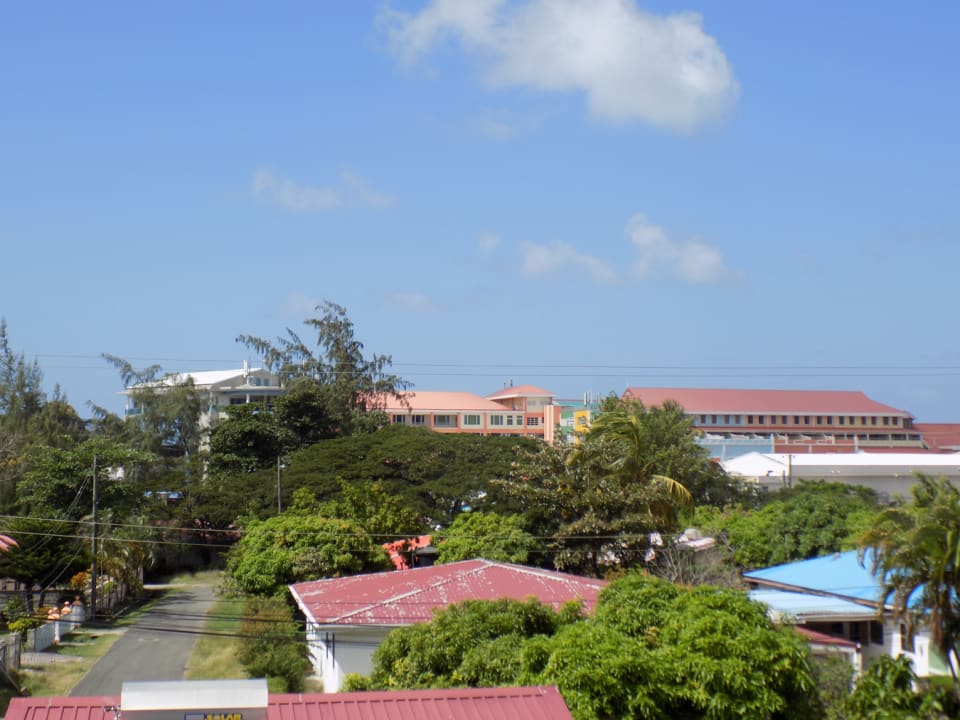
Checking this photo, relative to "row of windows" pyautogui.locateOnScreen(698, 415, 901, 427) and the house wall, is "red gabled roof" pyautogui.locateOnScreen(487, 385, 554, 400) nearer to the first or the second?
"row of windows" pyautogui.locateOnScreen(698, 415, 901, 427)

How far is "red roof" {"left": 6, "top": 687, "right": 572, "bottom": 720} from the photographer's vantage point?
415 inches

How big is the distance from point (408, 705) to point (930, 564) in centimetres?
1406

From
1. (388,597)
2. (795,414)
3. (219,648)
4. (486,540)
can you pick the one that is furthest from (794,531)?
(795,414)

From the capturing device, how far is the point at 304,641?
95.2 ft

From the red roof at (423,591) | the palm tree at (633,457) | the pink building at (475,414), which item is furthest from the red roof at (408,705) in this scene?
the pink building at (475,414)

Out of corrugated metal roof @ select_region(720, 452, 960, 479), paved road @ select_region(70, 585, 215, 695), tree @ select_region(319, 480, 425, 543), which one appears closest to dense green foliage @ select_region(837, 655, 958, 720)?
paved road @ select_region(70, 585, 215, 695)

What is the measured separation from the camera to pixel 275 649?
92.6 feet

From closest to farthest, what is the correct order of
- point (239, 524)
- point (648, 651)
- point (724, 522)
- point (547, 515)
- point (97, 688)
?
point (648, 651), point (97, 688), point (547, 515), point (724, 522), point (239, 524)

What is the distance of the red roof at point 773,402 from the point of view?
12250 cm

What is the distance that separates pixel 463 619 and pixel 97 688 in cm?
1380

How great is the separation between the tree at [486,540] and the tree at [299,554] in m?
2.52

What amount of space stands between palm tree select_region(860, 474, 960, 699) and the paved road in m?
18.9

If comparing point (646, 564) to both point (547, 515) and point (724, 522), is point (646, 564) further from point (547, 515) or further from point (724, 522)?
point (724, 522)

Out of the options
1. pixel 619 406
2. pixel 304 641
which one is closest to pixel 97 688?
pixel 304 641
